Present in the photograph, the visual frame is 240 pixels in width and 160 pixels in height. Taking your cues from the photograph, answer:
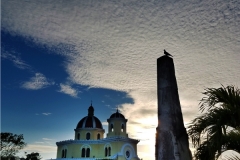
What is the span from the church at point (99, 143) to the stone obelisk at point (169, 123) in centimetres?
3060

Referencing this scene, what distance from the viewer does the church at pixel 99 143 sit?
34.0 metres

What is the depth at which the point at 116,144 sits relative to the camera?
112 feet

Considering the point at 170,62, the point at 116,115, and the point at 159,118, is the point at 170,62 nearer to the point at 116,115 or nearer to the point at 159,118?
the point at 159,118

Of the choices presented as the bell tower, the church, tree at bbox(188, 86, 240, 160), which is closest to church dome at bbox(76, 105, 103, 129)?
the church

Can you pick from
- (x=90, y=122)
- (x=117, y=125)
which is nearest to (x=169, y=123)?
(x=117, y=125)

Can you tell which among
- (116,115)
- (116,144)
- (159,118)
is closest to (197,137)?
(159,118)

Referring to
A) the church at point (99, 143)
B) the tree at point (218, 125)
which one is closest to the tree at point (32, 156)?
the church at point (99, 143)

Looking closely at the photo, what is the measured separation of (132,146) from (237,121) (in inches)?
1257

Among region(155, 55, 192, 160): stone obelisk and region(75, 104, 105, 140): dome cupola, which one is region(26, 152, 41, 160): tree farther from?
region(155, 55, 192, 160): stone obelisk

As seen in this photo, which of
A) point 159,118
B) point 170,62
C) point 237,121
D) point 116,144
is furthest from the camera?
point 116,144

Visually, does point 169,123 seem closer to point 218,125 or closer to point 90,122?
point 218,125

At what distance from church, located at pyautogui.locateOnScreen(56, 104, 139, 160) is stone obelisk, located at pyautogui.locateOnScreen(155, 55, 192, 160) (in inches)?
1205

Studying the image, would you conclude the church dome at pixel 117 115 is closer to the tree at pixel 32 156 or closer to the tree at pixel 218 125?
the tree at pixel 32 156

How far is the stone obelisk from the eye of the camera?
131 inches
